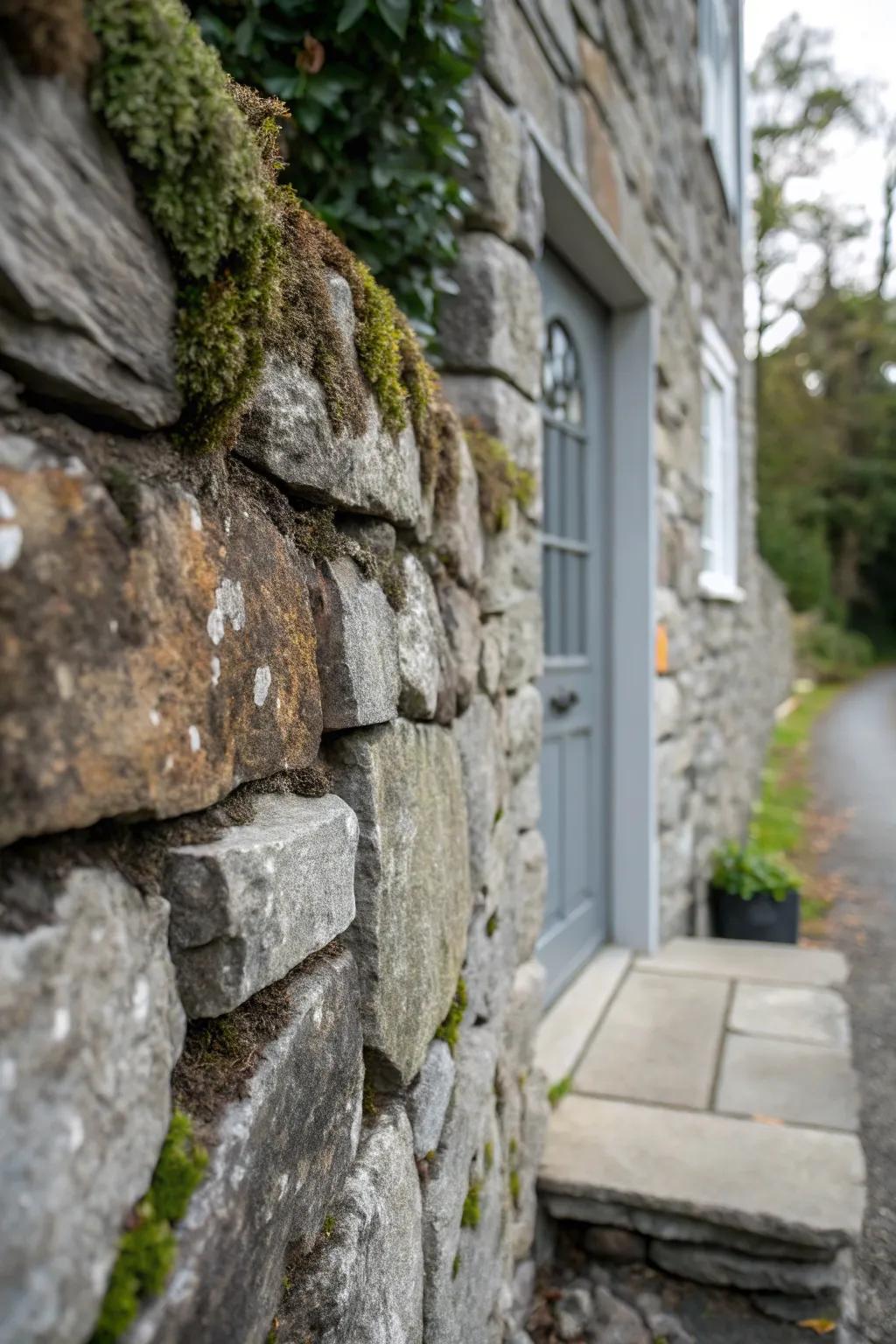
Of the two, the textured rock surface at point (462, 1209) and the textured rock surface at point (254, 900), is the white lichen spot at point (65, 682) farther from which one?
the textured rock surface at point (462, 1209)

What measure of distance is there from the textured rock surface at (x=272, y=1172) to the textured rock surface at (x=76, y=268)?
60cm

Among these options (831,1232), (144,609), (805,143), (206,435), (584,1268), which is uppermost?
(805,143)

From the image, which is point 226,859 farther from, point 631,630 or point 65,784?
point 631,630


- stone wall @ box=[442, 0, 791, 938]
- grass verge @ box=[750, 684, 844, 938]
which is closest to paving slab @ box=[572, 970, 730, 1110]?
stone wall @ box=[442, 0, 791, 938]

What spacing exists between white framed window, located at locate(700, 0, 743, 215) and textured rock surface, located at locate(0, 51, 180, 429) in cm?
507

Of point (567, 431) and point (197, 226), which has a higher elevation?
point (567, 431)

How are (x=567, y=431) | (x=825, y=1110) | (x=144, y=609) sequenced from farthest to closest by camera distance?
(x=567, y=431) → (x=825, y=1110) → (x=144, y=609)

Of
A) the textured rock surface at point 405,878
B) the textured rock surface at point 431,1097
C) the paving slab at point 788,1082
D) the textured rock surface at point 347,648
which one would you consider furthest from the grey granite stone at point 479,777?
the paving slab at point 788,1082

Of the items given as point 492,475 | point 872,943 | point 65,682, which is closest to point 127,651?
point 65,682

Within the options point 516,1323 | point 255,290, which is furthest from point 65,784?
point 516,1323

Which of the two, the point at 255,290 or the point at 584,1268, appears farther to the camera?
the point at 584,1268

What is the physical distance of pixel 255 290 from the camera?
3.15 ft

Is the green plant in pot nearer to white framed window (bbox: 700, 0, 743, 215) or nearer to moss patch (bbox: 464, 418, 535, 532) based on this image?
moss patch (bbox: 464, 418, 535, 532)

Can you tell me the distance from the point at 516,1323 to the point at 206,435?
6.49 feet
